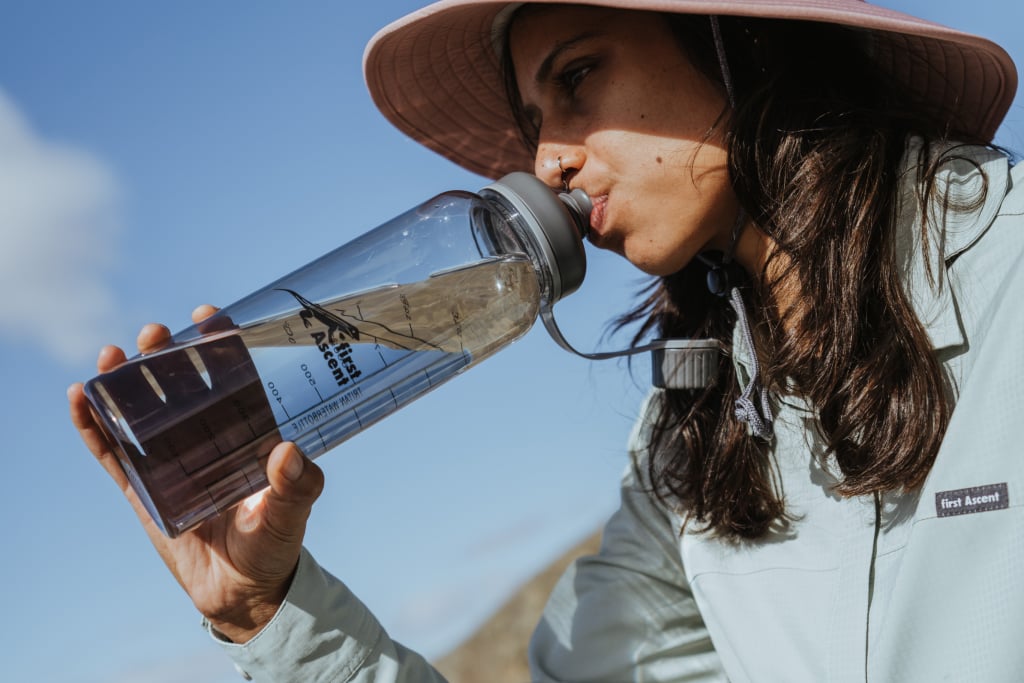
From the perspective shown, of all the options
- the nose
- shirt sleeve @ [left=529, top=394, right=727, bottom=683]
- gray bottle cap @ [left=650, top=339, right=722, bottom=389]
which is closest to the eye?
the nose

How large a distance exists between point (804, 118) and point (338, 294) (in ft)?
2.87

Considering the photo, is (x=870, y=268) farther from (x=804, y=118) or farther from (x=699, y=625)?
(x=699, y=625)

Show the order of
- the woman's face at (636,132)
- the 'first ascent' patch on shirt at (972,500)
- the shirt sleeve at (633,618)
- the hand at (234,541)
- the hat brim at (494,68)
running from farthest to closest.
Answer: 1. the shirt sleeve at (633,618)
2. the woman's face at (636,132)
3. the hat brim at (494,68)
4. the hand at (234,541)
5. the 'first ascent' patch on shirt at (972,500)

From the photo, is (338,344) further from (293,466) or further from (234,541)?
(234,541)

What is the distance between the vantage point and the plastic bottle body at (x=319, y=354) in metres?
1.49

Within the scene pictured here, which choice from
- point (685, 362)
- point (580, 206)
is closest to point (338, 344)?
point (580, 206)

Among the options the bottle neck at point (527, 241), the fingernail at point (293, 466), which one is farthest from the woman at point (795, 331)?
the bottle neck at point (527, 241)

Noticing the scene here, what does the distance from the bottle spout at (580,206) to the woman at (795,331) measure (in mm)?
16

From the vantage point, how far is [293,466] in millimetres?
1508

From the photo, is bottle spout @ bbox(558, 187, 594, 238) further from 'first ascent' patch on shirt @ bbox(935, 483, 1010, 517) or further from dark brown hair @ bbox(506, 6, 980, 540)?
'first ascent' patch on shirt @ bbox(935, 483, 1010, 517)

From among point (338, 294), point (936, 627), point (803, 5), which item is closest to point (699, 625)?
point (936, 627)

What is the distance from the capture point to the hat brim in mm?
1704

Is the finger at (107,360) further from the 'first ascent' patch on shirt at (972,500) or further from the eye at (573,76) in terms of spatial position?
the 'first ascent' patch on shirt at (972,500)

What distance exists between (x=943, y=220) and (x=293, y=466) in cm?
112
